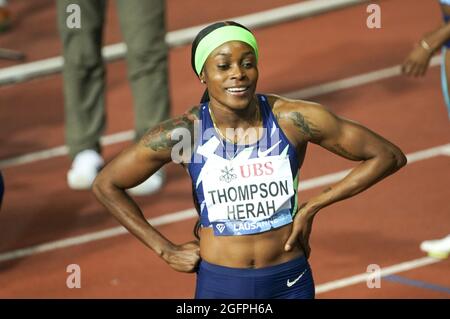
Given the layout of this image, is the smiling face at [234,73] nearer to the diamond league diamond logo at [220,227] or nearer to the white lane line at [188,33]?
the diamond league diamond logo at [220,227]

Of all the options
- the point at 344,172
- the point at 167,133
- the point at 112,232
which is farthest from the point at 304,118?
the point at 344,172

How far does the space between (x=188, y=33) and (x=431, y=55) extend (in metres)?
5.21

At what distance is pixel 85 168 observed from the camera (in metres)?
9.88

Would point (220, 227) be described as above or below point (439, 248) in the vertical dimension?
below

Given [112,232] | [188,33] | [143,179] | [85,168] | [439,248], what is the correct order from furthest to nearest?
1. [188,33]
2. [85,168]
3. [112,232]
4. [439,248]
5. [143,179]

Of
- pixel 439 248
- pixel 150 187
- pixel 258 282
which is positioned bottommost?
pixel 258 282

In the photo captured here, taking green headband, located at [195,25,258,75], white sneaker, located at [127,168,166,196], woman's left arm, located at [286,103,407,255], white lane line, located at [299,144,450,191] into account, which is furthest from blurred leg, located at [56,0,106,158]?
woman's left arm, located at [286,103,407,255]

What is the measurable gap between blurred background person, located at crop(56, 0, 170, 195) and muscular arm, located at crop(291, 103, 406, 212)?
12.0 ft

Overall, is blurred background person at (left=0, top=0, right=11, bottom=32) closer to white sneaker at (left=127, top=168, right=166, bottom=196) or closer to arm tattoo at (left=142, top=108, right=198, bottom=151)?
white sneaker at (left=127, top=168, right=166, bottom=196)

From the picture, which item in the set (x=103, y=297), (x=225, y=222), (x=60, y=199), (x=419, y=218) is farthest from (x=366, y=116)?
(x=225, y=222)

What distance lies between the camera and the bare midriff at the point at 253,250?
602 cm

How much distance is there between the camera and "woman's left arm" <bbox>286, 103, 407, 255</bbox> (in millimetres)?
6051

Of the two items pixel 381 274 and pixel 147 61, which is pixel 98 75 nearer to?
pixel 147 61

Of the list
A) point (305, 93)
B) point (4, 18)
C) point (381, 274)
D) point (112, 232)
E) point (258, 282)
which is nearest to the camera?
point (258, 282)
